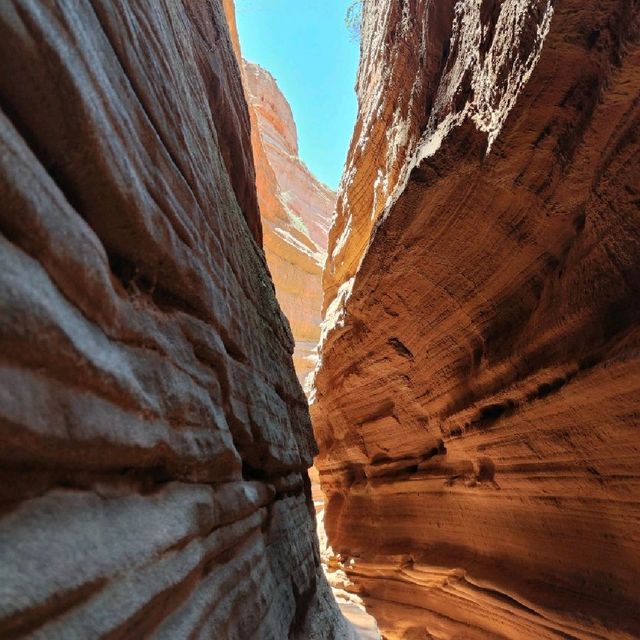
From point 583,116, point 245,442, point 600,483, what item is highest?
point 583,116

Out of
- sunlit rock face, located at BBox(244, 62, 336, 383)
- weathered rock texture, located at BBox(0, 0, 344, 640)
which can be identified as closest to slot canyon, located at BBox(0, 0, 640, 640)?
weathered rock texture, located at BBox(0, 0, 344, 640)

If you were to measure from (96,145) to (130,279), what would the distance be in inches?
19.8

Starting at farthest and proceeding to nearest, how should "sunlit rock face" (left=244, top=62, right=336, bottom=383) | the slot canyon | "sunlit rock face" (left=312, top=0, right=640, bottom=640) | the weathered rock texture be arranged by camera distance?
1. "sunlit rock face" (left=244, top=62, right=336, bottom=383)
2. "sunlit rock face" (left=312, top=0, right=640, bottom=640)
3. the slot canyon
4. the weathered rock texture

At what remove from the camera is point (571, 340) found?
3664mm

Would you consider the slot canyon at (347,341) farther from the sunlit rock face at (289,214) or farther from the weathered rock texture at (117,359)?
the sunlit rock face at (289,214)

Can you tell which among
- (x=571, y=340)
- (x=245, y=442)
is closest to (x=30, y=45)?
(x=245, y=442)

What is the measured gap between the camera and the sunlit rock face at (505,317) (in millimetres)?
3045

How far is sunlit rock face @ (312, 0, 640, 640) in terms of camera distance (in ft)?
9.99

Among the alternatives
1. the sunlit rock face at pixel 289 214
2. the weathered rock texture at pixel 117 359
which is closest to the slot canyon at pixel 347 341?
the weathered rock texture at pixel 117 359

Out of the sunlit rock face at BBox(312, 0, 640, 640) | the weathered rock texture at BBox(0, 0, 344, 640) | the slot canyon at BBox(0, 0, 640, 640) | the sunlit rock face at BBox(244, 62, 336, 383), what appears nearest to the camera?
the weathered rock texture at BBox(0, 0, 344, 640)

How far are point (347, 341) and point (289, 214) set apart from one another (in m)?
21.0

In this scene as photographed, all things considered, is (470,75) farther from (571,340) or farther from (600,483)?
(600,483)

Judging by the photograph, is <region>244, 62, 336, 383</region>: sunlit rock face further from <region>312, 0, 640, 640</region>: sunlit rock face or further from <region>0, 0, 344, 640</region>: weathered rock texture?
<region>0, 0, 344, 640</region>: weathered rock texture

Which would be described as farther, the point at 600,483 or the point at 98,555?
the point at 600,483
